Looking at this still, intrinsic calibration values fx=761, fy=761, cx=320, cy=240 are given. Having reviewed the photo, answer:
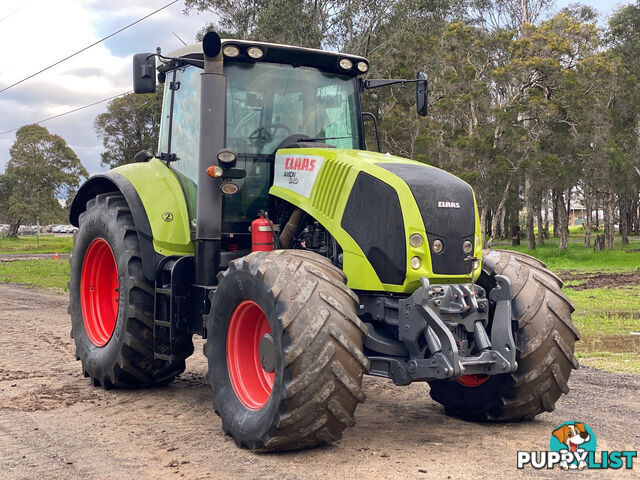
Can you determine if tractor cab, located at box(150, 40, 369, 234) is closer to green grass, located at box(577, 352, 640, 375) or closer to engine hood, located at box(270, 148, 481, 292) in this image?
engine hood, located at box(270, 148, 481, 292)

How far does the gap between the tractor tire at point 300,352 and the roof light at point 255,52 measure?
2016mm

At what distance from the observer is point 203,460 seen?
5055 millimetres

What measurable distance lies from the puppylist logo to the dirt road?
0.29 feet

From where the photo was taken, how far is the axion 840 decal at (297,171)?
6141 millimetres

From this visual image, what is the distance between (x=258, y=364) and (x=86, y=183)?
11.4 feet

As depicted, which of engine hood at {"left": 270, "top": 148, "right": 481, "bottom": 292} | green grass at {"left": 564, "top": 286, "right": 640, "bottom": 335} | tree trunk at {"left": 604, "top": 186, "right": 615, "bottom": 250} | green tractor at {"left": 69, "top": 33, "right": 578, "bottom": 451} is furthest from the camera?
tree trunk at {"left": 604, "top": 186, "right": 615, "bottom": 250}

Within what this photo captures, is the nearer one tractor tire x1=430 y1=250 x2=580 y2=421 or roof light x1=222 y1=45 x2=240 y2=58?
tractor tire x1=430 y1=250 x2=580 y2=421

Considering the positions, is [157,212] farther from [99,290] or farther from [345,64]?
[345,64]

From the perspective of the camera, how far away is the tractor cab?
21.9 ft

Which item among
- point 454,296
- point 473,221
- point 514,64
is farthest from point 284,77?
point 514,64

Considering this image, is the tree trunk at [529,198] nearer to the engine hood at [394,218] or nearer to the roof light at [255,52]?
the roof light at [255,52]

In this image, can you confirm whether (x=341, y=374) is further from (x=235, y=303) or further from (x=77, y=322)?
(x=77, y=322)

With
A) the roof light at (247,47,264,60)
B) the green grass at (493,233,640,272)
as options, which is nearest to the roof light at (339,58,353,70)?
the roof light at (247,47,264,60)

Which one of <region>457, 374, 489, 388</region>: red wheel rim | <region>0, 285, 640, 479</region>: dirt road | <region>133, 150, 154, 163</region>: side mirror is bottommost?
<region>0, 285, 640, 479</region>: dirt road
